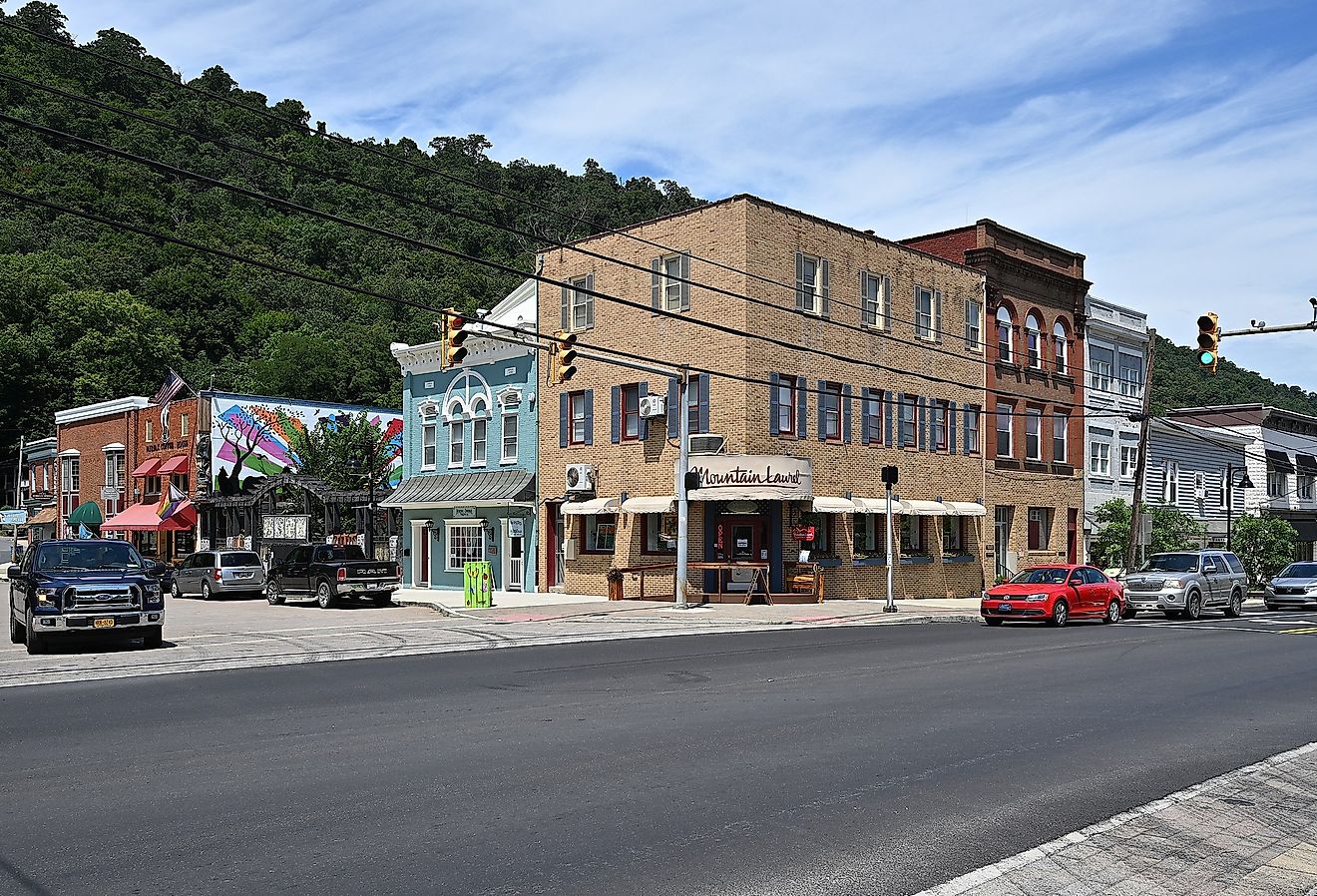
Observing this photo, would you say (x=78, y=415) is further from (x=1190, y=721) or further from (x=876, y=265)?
(x=1190, y=721)

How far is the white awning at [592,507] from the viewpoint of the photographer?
3538cm

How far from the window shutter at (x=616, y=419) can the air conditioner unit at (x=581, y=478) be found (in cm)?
118

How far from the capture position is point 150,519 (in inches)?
2151

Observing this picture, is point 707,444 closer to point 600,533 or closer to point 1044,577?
point 600,533

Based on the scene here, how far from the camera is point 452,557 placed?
41.7m

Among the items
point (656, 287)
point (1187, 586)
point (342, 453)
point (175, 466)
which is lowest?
point (1187, 586)

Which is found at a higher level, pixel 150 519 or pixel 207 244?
pixel 207 244

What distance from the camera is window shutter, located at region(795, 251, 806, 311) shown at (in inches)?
1382

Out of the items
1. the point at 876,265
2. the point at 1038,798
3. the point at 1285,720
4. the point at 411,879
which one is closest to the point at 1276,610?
the point at 876,265

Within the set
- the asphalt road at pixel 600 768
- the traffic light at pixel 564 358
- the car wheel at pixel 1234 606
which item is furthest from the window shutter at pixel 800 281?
the asphalt road at pixel 600 768

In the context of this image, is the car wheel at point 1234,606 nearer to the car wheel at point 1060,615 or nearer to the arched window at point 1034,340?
the car wheel at point 1060,615

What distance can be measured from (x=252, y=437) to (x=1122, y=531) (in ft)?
118

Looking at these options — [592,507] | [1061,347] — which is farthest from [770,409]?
[1061,347]

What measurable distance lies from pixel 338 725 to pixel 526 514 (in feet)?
88.1
